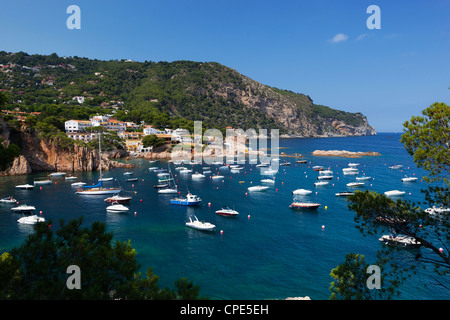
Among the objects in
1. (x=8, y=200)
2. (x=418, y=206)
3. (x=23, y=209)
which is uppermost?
(x=418, y=206)

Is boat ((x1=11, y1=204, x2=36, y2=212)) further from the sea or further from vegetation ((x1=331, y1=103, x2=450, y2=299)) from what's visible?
vegetation ((x1=331, y1=103, x2=450, y2=299))

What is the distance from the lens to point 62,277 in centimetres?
978

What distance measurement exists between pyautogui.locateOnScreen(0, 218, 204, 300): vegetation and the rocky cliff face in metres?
72.3

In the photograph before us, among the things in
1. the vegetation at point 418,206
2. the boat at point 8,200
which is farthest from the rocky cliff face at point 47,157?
the vegetation at point 418,206

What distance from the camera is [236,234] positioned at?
31.8 meters

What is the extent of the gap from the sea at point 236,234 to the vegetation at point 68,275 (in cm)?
357

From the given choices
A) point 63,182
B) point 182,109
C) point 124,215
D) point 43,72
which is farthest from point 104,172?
point 43,72

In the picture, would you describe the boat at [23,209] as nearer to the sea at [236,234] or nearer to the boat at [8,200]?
the sea at [236,234]

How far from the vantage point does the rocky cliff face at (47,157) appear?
6712 centimetres

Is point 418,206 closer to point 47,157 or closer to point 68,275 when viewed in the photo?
point 68,275

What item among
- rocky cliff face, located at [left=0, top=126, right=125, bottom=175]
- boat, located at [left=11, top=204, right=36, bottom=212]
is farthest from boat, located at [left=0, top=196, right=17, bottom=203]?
rocky cliff face, located at [left=0, top=126, right=125, bottom=175]

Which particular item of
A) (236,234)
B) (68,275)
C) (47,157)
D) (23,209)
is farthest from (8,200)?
(68,275)

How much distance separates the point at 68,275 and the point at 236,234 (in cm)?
2388

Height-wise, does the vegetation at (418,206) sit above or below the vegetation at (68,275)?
above
